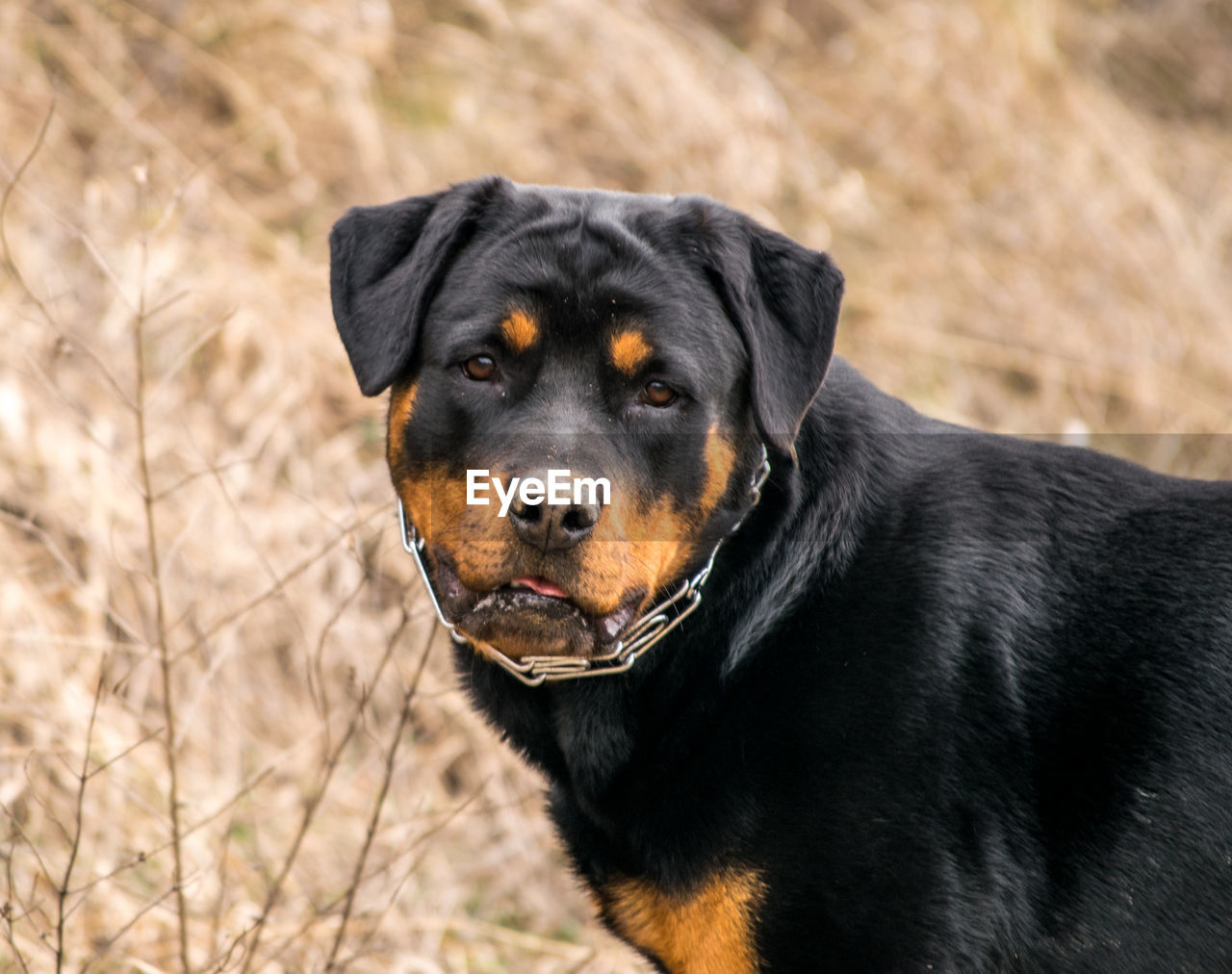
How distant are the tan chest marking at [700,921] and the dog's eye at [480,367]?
112cm

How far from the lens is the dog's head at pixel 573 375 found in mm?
2471

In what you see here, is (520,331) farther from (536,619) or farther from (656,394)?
(536,619)

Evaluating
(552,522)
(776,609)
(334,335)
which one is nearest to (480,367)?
(552,522)

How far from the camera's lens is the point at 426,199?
2.92m

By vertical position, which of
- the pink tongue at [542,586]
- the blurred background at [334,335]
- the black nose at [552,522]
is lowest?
the blurred background at [334,335]

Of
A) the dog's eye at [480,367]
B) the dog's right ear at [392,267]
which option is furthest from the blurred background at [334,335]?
the dog's eye at [480,367]

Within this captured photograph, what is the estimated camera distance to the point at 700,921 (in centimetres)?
251

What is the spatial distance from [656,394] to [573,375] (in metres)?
0.18

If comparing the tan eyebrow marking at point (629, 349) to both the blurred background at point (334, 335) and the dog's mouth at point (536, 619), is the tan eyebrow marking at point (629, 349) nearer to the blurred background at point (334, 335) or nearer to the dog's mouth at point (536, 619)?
the dog's mouth at point (536, 619)

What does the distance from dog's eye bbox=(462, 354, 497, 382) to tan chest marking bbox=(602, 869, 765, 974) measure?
3.68 feet

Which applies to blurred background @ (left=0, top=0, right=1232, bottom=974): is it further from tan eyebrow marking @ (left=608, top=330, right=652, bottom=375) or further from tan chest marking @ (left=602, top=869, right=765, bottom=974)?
tan eyebrow marking @ (left=608, top=330, right=652, bottom=375)

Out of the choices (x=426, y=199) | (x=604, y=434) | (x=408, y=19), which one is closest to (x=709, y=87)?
(x=408, y=19)

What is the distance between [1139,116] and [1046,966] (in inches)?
331

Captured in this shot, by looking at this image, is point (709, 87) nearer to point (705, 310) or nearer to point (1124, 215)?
point (1124, 215)
